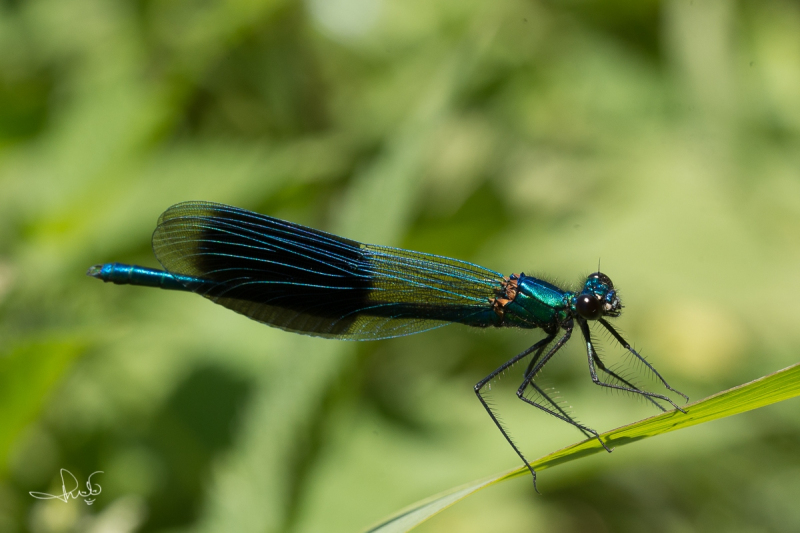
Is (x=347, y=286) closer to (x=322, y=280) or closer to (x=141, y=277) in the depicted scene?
(x=322, y=280)

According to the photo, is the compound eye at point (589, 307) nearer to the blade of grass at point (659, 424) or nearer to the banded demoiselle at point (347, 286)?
the banded demoiselle at point (347, 286)

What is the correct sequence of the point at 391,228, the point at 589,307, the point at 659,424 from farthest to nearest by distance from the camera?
the point at 391,228 → the point at 589,307 → the point at 659,424

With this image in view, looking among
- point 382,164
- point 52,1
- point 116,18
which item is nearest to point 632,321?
point 382,164

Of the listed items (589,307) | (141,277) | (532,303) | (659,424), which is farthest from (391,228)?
(659,424)

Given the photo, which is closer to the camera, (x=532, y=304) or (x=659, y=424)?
(x=659, y=424)

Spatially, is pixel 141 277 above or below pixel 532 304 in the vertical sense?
above
